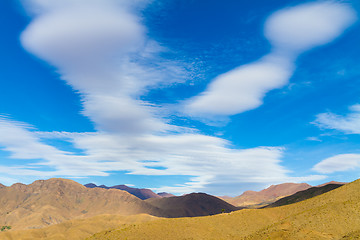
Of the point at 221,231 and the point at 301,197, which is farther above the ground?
the point at 301,197

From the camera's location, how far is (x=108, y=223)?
198750 mm

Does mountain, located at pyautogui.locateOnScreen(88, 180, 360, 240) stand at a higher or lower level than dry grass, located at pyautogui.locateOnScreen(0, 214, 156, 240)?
higher

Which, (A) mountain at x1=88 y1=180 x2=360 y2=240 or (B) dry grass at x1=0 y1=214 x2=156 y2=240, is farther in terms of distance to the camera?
(B) dry grass at x1=0 y1=214 x2=156 y2=240

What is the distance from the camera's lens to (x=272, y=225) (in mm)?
81812

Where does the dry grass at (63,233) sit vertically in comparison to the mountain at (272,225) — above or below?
below

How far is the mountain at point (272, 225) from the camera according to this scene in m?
64.6

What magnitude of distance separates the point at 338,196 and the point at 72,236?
136 m

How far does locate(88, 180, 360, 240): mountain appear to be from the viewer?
64.6m

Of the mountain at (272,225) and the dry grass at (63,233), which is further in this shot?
the dry grass at (63,233)

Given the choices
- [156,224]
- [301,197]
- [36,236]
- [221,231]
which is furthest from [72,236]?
[301,197]

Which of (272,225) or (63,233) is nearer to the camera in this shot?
(272,225)

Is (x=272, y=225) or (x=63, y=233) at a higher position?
(x=272, y=225)

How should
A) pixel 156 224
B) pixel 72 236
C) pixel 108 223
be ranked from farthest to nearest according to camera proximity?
pixel 108 223 < pixel 72 236 < pixel 156 224

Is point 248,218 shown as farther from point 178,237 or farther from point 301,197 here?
point 301,197
